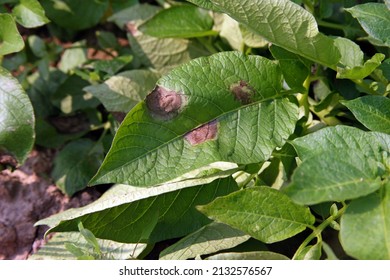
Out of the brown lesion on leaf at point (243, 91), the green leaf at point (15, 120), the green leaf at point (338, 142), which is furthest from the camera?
the green leaf at point (15, 120)

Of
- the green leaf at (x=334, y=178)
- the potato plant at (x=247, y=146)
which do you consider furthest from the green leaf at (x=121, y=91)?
the green leaf at (x=334, y=178)

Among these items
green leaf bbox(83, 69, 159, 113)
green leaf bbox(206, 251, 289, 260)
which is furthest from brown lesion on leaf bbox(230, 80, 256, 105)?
green leaf bbox(83, 69, 159, 113)

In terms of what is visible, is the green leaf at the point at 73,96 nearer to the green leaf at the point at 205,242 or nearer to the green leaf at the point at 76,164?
the green leaf at the point at 76,164

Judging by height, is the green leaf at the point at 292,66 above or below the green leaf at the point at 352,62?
below

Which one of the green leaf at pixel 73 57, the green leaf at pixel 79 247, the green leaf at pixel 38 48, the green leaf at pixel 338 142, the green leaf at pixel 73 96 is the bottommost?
the green leaf at pixel 79 247

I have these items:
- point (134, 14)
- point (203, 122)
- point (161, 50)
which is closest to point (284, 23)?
point (203, 122)

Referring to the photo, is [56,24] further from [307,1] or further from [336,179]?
[336,179]
